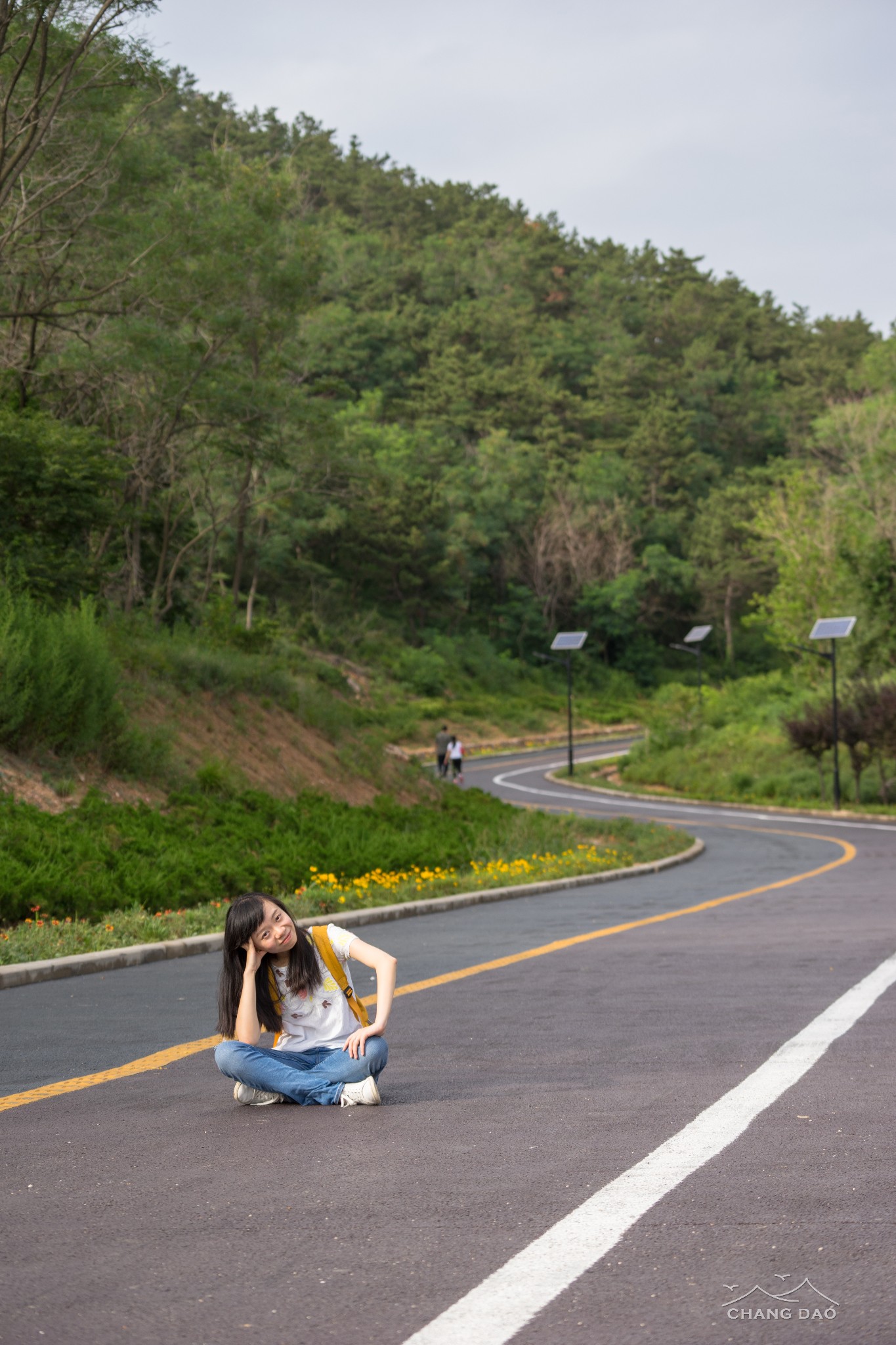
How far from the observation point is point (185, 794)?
17.8 m

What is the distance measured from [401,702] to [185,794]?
45.9 metres

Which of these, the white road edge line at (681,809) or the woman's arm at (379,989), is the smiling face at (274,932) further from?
the white road edge line at (681,809)

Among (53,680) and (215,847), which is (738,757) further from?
(53,680)

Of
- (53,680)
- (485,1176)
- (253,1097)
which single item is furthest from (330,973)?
(53,680)

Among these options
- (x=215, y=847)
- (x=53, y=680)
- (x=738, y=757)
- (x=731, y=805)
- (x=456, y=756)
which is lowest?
(x=731, y=805)

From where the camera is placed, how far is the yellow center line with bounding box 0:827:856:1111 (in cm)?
650

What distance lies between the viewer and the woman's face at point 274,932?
5.78 metres

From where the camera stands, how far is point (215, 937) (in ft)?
40.1

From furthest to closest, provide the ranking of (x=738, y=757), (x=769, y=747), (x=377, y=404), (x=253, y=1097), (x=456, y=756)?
(x=377, y=404)
(x=738, y=757)
(x=769, y=747)
(x=456, y=756)
(x=253, y=1097)

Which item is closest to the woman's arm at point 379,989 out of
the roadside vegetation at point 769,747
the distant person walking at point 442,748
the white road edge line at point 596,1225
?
the white road edge line at point 596,1225

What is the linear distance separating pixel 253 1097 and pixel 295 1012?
1.38ft

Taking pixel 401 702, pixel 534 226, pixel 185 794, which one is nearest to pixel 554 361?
pixel 534 226

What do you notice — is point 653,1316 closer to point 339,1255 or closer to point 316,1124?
point 339,1255

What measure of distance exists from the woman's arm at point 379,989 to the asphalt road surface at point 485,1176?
0.32 metres
